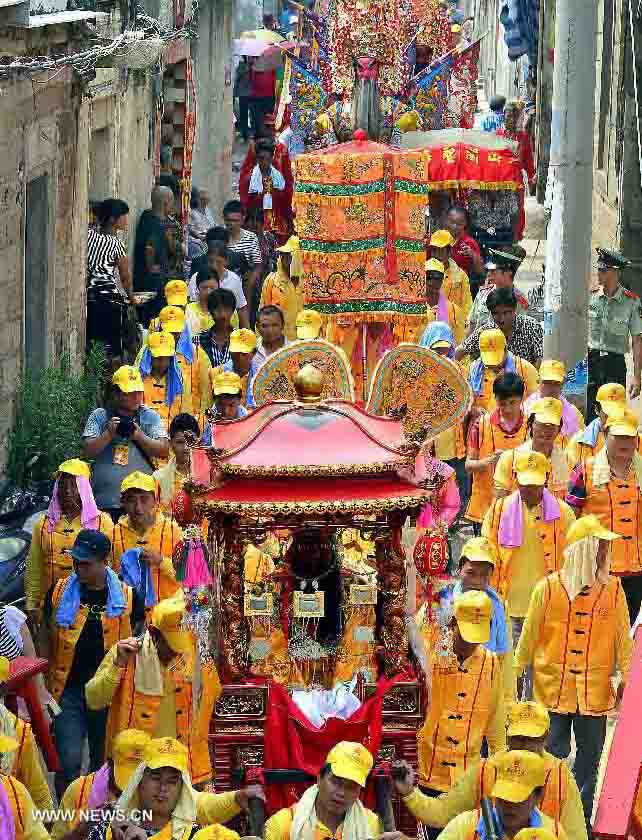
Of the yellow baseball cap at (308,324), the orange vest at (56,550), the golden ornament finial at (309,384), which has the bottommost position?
the orange vest at (56,550)

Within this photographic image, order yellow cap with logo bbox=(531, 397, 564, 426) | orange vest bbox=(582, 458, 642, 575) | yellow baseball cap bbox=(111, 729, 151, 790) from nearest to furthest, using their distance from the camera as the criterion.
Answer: yellow baseball cap bbox=(111, 729, 151, 790) → orange vest bbox=(582, 458, 642, 575) → yellow cap with logo bbox=(531, 397, 564, 426)

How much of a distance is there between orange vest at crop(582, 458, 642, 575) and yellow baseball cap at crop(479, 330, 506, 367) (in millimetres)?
2114

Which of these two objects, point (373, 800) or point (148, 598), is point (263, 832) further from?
point (148, 598)

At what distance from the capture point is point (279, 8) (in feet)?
154

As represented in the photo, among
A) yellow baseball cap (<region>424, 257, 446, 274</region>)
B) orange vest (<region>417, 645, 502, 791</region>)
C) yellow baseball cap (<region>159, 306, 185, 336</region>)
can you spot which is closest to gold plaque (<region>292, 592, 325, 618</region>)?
orange vest (<region>417, 645, 502, 791</region>)

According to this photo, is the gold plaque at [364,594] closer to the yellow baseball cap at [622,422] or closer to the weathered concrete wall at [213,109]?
the yellow baseball cap at [622,422]

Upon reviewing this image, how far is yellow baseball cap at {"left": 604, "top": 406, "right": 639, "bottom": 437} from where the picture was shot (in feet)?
38.7

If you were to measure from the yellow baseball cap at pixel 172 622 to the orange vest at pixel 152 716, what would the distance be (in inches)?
7.4

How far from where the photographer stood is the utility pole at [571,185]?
1455 centimetres

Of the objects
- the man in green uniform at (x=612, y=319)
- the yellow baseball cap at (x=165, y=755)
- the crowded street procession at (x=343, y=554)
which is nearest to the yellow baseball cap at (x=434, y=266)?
the crowded street procession at (x=343, y=554)

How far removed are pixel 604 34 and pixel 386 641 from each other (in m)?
16.8

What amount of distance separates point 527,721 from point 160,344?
Result: 5334 mm

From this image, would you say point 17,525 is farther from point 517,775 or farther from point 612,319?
point 612,319

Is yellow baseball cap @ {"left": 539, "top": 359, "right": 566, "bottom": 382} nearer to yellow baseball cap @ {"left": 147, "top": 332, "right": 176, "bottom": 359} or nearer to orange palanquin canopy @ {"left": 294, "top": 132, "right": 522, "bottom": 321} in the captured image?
yellow baseball cap @ {"left": 147, "top": 332, "right": 176, "bottom": 359}
